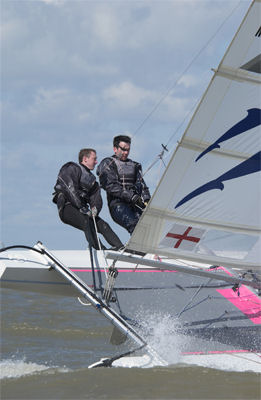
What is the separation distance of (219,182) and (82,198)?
1.80 metres

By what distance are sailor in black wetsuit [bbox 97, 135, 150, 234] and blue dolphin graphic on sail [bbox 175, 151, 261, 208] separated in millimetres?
1408

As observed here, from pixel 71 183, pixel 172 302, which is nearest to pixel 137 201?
pixel 71 183

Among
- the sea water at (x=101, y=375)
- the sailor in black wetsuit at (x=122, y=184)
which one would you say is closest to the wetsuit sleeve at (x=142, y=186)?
the sailor in black wetsuit at (x=122, y=184)

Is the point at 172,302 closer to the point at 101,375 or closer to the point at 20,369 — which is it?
the point at 101,375

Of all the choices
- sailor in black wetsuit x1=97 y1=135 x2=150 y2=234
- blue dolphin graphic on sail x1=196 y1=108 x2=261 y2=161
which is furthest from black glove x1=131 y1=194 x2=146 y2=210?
blue dolphin graphic on sail x1=196 y1=108 x2=261 y2=161

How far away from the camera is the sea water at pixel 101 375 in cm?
436

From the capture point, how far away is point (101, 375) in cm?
→ 484

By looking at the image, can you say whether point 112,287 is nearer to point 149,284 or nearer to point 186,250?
point 149,284

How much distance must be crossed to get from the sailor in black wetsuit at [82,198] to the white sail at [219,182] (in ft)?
3.95

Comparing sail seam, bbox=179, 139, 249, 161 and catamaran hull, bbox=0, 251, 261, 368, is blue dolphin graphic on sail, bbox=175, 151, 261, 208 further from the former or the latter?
catamaran hull, bbox=0, 251, 261, 368

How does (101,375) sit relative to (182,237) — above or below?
below

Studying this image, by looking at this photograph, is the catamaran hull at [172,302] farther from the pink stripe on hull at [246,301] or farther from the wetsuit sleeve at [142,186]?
the wetsuit sleeve at [142,186]

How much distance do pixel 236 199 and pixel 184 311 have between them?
1.54 m

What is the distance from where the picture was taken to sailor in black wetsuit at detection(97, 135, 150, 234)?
6.22 meters
